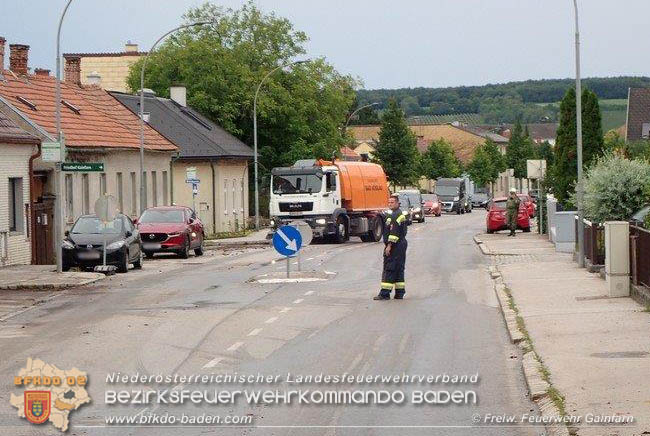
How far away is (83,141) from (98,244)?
1302cm

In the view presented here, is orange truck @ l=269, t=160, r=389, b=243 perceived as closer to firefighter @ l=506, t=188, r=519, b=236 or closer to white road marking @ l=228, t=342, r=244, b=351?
firefighter @ l=506, t=188, r=519, b=236

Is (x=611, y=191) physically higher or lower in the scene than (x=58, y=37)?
lower

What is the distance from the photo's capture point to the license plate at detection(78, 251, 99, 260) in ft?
106

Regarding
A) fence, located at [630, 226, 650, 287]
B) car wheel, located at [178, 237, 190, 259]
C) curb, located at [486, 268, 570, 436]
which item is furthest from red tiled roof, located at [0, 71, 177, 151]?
curb, located at [486, 268, 570, 436]

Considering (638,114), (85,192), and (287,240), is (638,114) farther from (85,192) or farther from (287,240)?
(287,240)

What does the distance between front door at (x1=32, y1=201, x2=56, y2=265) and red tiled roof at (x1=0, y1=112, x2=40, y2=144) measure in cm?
211

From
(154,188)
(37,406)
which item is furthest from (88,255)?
(154,188)

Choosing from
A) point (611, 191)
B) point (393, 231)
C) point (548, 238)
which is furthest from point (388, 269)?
point (548, 238)

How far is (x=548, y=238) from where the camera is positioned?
45.3 m

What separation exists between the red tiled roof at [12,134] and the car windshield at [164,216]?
4.67m

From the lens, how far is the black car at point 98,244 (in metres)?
32.4

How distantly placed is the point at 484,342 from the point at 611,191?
43.5 feet

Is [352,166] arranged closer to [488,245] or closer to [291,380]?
[488,245]

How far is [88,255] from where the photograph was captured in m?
32.4
